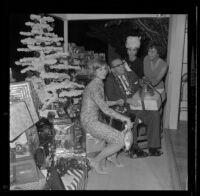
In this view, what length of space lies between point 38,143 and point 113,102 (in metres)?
0.51

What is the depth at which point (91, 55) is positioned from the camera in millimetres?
1832

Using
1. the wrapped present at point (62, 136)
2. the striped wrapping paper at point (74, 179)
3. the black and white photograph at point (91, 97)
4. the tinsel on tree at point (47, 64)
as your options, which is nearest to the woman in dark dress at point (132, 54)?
the black and white photograph at point (91, 97)

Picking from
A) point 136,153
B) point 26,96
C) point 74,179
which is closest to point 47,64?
point 26,96

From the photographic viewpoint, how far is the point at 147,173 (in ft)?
6.22

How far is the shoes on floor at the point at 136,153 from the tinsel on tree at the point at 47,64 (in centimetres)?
52

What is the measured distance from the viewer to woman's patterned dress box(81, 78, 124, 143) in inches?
72.0

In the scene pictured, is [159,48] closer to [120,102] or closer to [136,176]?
[120,102]

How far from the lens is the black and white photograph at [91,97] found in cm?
173

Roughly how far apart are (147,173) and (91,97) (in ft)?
1.90

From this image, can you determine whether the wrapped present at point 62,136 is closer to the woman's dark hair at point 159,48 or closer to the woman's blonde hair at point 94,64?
the woman's blonde hair at point 94,64

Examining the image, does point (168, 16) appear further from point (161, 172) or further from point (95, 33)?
point (161, 172)
